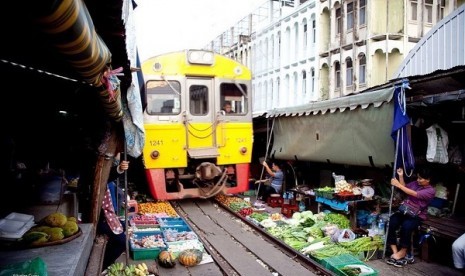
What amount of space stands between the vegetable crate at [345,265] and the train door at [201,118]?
180 inches

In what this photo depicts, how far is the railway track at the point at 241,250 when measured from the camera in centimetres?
562

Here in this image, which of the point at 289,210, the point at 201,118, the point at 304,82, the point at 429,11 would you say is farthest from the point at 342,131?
the point at 304,82

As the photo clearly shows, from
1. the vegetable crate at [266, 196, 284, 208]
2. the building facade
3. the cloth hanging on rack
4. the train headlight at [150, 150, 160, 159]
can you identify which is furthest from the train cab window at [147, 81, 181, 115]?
the building facade

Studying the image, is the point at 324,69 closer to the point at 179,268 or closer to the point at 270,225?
the point at 270,225

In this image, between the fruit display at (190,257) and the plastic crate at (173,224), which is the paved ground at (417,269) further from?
the plastic crate at (173,224)

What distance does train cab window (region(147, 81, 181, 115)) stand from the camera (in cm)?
941

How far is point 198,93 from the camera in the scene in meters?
9.99

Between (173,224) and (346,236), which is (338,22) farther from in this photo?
(173,224)

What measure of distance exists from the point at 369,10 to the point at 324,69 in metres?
3.78

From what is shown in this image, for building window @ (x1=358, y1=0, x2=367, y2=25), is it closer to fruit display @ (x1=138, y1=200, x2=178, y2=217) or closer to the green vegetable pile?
the green vegetable pile

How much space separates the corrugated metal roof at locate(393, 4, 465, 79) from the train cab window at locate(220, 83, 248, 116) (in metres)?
4.06

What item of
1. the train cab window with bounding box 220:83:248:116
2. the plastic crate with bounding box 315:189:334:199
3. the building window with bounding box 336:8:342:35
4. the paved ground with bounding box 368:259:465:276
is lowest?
the paved ground with bounding box 368:259:465:276

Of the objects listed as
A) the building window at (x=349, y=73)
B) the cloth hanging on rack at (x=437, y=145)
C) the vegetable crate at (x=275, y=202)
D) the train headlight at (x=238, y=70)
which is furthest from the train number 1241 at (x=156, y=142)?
the building window at (x=349, y=73)

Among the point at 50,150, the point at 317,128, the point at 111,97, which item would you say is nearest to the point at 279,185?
the point at 317,128
